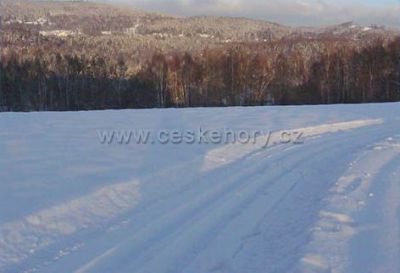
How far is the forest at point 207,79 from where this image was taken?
48.0 m

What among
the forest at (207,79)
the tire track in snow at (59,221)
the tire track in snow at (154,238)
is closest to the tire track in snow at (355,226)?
the tire track in snow at (154,238)

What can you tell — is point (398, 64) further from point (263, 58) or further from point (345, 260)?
point (345, 260)

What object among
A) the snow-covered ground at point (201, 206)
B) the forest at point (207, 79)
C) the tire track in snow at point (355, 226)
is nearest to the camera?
the tire track in snow at point (355, 226)

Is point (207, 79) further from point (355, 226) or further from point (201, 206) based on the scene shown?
point (355, 226)

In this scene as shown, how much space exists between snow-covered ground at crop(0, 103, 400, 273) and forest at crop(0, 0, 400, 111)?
37270 millimetres

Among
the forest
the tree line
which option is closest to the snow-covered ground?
the forest

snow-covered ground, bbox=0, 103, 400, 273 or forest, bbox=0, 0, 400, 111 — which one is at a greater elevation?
forest, bbox=0, 0, 400, 111

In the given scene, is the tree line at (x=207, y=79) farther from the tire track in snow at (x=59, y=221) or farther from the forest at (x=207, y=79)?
the tire track in snow at (x=59, y=221)

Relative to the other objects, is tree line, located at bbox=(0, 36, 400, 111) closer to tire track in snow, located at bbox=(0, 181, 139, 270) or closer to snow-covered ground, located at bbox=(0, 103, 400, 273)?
snow-covered ground, located at bbox=(0, 103, 400, 273)

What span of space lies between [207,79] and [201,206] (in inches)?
1901

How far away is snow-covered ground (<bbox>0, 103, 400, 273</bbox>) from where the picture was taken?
15.3ft

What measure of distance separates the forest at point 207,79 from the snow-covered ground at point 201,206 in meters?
37.3

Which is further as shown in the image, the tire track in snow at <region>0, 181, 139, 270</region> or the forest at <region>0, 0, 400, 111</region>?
the forest at <region>0, 0, 400, 111</region>

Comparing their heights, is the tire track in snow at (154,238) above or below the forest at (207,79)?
below
